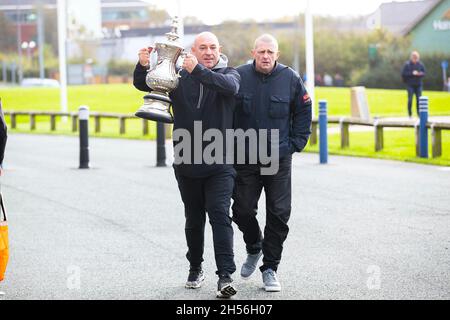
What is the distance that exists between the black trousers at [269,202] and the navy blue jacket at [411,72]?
75.5 feet

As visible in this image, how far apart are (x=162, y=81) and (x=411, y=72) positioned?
23805 millimetres

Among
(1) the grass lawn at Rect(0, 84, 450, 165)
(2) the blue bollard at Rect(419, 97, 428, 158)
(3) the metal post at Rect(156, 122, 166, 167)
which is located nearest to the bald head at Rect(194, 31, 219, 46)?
(1) the grass lawn at Rect(0, 84, 450, 165)

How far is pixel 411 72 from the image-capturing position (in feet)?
101

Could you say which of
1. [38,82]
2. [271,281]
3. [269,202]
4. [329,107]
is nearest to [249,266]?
[271,281]

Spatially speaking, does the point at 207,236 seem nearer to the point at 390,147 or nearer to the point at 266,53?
the point at 266,53

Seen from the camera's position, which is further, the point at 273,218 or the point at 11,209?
the point at 11,209

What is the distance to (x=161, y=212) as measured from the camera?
13.0m

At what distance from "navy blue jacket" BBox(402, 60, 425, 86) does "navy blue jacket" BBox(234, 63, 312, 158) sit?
22890 millimetres

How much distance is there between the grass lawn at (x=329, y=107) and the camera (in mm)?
22609

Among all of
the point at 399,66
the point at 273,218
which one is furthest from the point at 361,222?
the point at 399,66

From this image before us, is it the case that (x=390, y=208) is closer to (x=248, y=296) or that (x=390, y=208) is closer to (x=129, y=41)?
(x=248, y=296)

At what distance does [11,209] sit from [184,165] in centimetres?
616

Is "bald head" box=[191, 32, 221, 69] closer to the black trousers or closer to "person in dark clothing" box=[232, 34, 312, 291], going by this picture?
"person in dark clothing" box=[232, 34, 312, 291]

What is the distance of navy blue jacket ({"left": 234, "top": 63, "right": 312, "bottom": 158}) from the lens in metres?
8.15
